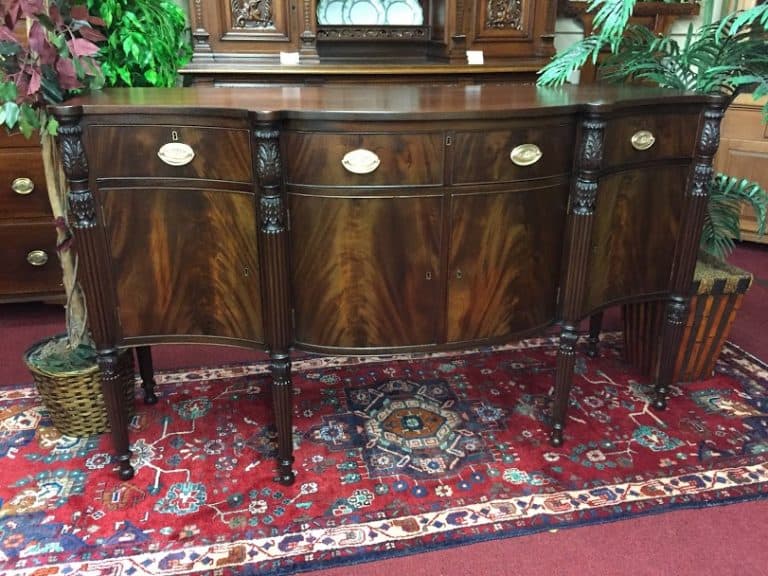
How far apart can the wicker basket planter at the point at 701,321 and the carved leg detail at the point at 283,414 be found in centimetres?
130

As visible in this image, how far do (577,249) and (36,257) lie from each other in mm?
2190

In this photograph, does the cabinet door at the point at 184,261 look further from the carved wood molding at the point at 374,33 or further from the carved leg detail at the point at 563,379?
the carved wood molding at the point at 374,33

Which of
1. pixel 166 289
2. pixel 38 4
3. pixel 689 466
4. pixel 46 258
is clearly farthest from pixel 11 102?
pixel 689 466

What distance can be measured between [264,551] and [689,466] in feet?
4.01

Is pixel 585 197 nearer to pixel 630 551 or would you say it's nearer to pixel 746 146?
pixel 630 551

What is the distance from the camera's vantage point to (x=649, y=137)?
5.99ft

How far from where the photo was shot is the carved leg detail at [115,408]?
1.74 m

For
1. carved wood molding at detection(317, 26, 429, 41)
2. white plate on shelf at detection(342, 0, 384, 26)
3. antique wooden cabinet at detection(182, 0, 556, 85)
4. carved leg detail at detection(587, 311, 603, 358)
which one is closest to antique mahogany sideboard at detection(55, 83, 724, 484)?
carved leg detail at detection(587, 311, 603, 358)

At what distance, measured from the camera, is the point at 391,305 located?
1.69m

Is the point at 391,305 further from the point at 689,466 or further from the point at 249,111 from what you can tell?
the point at 689,466

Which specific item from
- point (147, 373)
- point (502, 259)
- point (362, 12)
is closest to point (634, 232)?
point (502, 259)

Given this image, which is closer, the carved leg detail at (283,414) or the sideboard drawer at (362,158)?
the sideboard drawer at (362,158)

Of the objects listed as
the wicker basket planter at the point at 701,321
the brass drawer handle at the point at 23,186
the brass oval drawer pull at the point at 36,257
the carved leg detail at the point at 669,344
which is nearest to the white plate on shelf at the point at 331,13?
the brass drawer handle at the point at 23,186

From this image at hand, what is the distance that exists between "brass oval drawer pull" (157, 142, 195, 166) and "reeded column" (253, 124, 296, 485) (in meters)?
0.17
